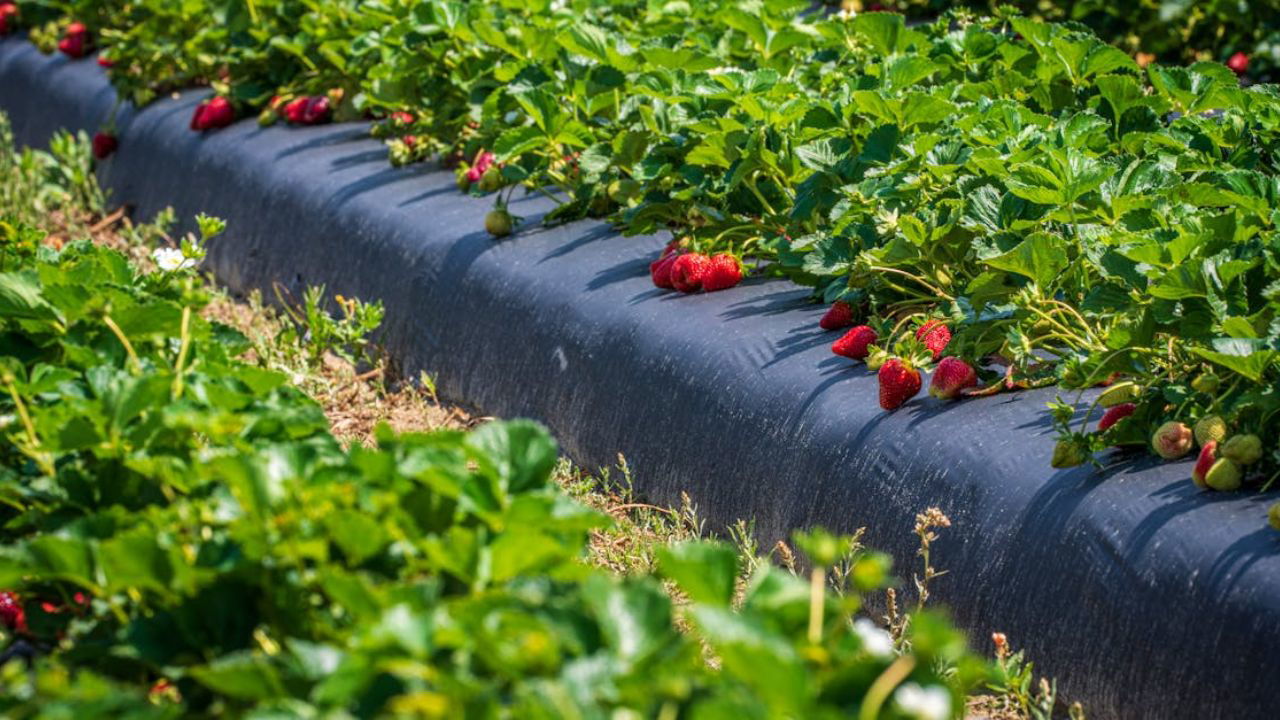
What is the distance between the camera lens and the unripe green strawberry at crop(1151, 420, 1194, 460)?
2.46m

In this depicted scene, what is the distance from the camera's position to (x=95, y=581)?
1.60m

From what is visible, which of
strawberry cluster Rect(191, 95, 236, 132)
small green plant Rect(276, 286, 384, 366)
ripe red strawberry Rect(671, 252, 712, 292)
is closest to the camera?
ripe red strawberry Rect(671, 252, 712, 292)

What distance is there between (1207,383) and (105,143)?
16.2 ft

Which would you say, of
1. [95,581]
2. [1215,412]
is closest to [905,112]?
A: [1215,412]

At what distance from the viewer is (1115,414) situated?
257 cm

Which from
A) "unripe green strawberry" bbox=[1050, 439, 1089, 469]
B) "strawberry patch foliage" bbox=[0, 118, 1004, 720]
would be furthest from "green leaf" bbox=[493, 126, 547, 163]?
"strawberry patch foliage" bbox=[0, 118, 1004, 720]

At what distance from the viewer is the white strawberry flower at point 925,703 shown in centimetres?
122

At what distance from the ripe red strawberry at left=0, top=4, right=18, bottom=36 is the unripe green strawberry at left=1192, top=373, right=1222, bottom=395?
283 inches

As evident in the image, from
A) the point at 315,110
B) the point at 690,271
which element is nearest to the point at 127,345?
the point at 690,271

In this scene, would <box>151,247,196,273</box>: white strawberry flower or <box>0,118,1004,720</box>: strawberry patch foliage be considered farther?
<box>151,247,196,273</box>: white strawberry flower

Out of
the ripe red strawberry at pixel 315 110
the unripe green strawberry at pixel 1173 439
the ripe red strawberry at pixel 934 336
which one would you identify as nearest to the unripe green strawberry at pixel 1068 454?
the unripe green strawberry at pixel 1173 439

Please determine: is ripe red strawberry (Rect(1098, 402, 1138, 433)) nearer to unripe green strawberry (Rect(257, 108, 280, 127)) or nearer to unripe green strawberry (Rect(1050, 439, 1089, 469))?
unripe green strawberry (Rect(1050, 439, 1089, 469))

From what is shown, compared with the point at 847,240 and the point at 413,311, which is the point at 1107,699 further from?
the point at 413,311

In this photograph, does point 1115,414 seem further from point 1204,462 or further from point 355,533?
point 355,533
